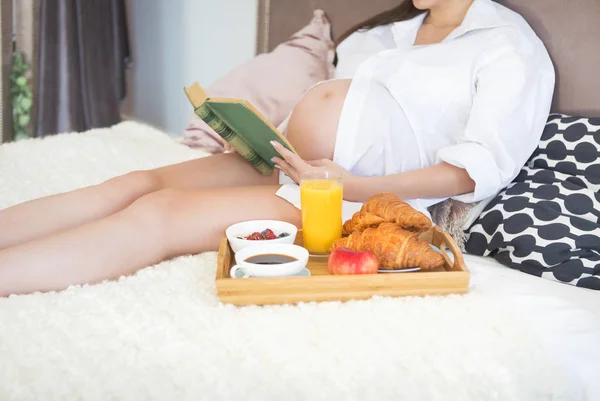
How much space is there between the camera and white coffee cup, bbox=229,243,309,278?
1.03 meters

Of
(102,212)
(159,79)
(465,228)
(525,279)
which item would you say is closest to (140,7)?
(159,79)

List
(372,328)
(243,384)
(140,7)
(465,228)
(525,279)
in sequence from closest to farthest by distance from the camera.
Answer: (243,384) → (372,328) → (525,279) → (465,228) → (140,7)

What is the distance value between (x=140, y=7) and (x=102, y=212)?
2.20 metres

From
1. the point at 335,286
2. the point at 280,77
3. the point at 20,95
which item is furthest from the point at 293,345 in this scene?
the point at 20,95

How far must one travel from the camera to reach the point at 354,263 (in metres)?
1.05

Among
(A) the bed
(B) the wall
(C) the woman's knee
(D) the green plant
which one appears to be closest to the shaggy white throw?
(A) the bed

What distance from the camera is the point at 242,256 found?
1.08 metres

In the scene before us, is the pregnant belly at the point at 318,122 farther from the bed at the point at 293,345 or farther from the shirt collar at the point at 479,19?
the bed at the point at 293,345

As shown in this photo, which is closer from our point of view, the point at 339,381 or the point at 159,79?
the point at 339,381

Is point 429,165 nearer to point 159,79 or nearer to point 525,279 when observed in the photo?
point 525,279

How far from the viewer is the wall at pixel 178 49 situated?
110 inches

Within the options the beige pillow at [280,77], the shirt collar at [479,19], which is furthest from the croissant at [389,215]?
the beige pillow at [280,77]

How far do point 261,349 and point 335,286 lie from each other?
0.62 ft

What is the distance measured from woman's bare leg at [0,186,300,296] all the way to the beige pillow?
0.78 m
